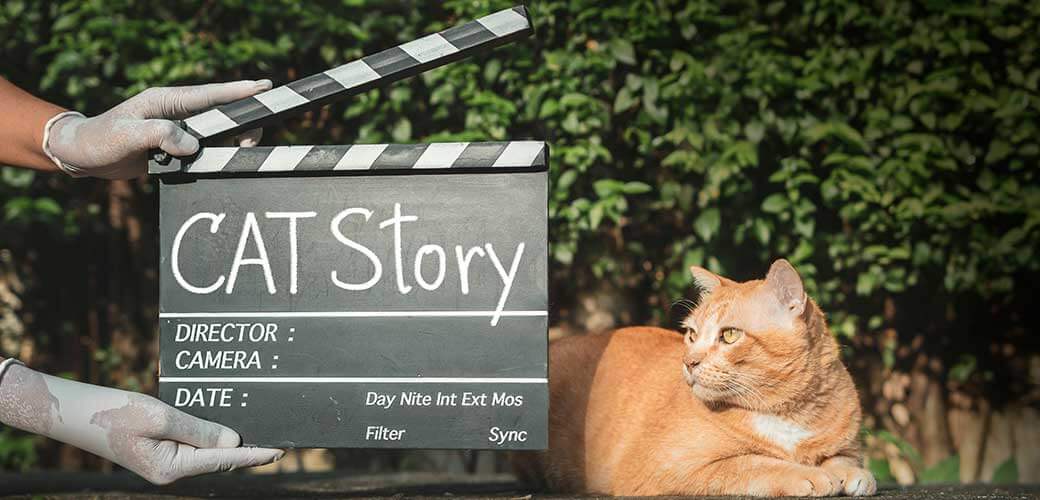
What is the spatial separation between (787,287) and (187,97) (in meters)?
1.64

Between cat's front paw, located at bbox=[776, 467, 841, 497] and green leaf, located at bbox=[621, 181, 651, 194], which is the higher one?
green leaf, located at bbox=[621, 181, 651, 194]

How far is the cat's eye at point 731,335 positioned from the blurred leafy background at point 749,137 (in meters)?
1.00

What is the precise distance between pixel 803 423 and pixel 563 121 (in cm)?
165

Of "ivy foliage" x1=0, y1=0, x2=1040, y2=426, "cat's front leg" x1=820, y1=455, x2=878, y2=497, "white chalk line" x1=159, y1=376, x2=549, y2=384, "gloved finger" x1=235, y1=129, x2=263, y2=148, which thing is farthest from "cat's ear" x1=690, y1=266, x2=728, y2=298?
"gloved finger" x1=235, y1=129, x2=263, y2=148

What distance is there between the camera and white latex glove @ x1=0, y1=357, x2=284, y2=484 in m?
2.25

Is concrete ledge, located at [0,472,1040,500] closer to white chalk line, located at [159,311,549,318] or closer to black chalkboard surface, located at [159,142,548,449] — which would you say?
black chalkboard surface, located at [159,142,548,449]

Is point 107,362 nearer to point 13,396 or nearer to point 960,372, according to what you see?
point 13,396

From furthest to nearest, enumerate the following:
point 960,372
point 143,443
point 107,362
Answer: point 107,362, point 960,372, point 143,443

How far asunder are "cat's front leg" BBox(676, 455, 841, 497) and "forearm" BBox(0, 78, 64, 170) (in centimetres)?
192

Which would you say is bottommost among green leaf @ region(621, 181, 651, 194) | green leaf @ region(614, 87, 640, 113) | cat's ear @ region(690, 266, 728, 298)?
cat's ear @ region(690, 266, 728, 298)

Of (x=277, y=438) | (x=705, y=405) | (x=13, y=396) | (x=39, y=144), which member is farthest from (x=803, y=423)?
(x=39, y=144)

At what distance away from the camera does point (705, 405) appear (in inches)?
101

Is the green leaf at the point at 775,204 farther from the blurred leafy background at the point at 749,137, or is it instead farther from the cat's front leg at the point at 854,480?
the cat's front leg at the point at 854,480

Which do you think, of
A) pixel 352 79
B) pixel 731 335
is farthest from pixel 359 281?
pixel 731 335
